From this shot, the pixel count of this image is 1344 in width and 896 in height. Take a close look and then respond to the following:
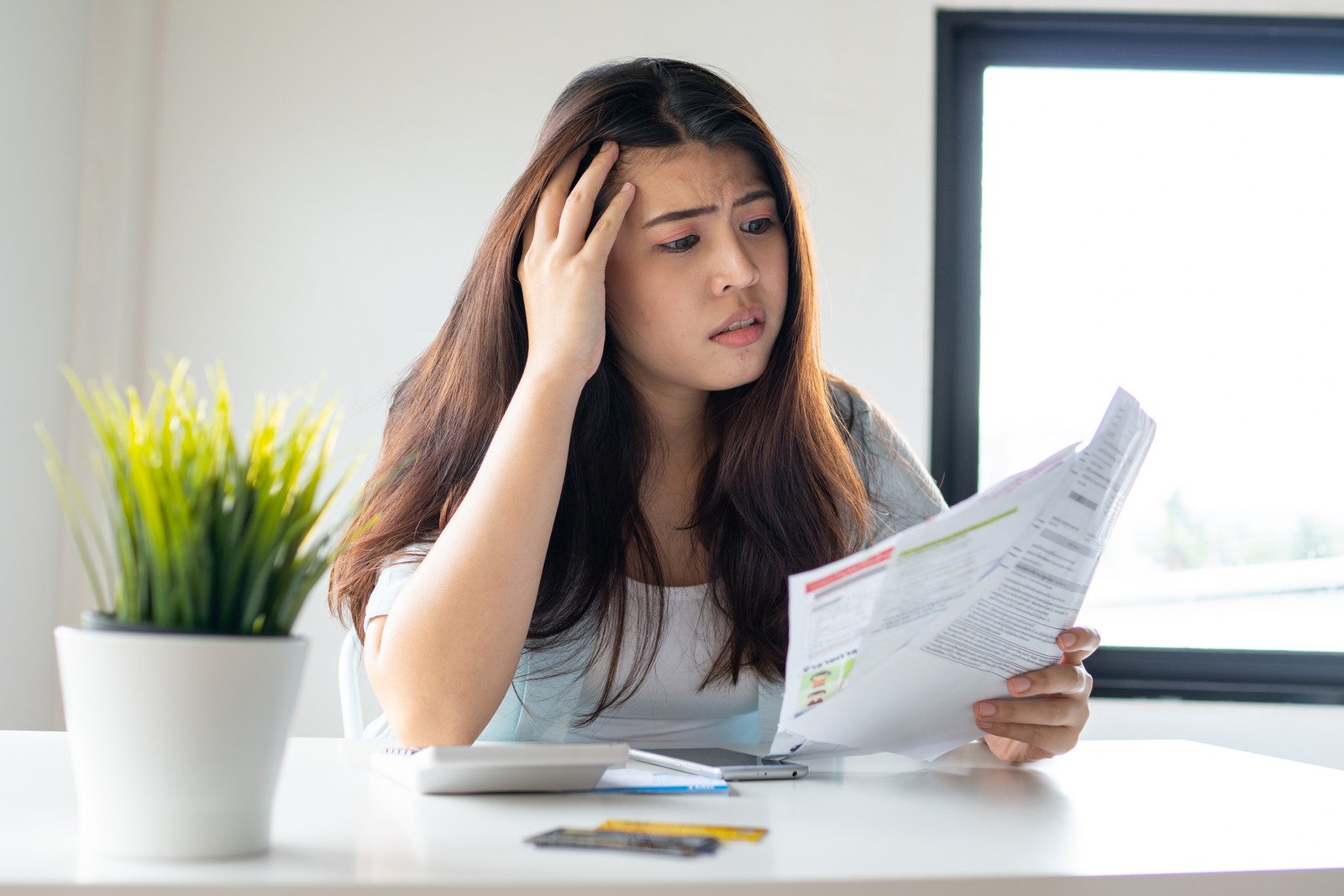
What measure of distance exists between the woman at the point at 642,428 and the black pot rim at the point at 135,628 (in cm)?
55

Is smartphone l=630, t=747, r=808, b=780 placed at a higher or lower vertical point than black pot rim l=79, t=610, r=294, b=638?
lower

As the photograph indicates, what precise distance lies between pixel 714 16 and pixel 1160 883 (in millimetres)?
2374

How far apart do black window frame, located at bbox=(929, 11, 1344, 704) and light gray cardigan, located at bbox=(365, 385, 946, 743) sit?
114 cm

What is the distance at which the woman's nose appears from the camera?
125 centimetres

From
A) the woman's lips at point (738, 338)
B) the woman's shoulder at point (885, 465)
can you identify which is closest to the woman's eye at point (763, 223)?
the woman's lips at point (738, 338)

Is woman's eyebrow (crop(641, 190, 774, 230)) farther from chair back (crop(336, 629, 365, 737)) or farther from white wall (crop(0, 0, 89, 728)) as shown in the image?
white wall (crop(0, 0, 89, 728))

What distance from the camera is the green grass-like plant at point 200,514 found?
20.5 inches

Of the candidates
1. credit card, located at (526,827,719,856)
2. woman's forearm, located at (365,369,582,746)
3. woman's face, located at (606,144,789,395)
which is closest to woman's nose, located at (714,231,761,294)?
woman's face, located at (606,144,789,395)

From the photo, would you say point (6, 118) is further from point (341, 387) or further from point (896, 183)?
point (896, 183)

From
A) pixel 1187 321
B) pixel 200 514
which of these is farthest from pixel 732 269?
pixel 1187 321

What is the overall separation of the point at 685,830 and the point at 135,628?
11.7 inches

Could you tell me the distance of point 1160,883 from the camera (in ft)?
1.84

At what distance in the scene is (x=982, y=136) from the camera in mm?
2715

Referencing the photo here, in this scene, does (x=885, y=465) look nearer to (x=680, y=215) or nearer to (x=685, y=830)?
(x=680, y=215)
